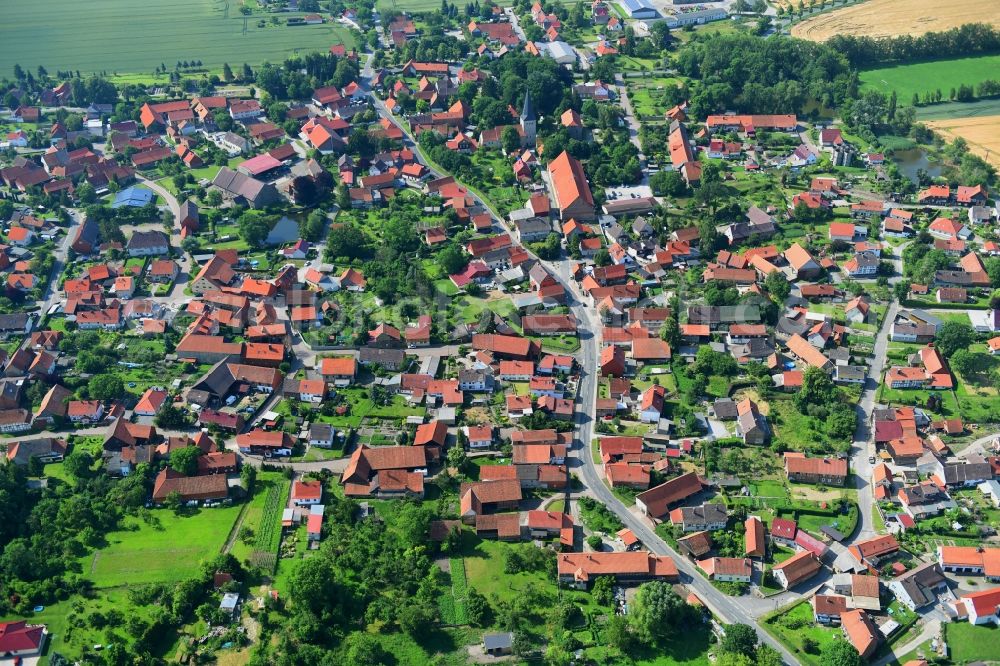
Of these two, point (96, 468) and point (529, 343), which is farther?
point (529, 343)

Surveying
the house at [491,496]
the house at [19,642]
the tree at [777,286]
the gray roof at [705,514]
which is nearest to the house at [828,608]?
the gray roof at [705,514]

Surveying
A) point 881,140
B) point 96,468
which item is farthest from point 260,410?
point 881,140

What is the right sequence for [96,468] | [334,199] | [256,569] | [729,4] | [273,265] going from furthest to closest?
[729,4], [334,199], [273,265], [96,468], [256,569]

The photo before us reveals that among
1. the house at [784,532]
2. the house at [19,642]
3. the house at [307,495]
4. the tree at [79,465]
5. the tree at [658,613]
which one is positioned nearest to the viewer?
the house at [19,642]

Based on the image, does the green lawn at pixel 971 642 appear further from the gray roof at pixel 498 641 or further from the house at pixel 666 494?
the gray roof at pixel 498 641

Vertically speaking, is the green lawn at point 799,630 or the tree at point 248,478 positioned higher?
the tree at point 248,478

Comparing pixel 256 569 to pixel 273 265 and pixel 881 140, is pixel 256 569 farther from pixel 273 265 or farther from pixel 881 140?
Answer: pixel 881 140
